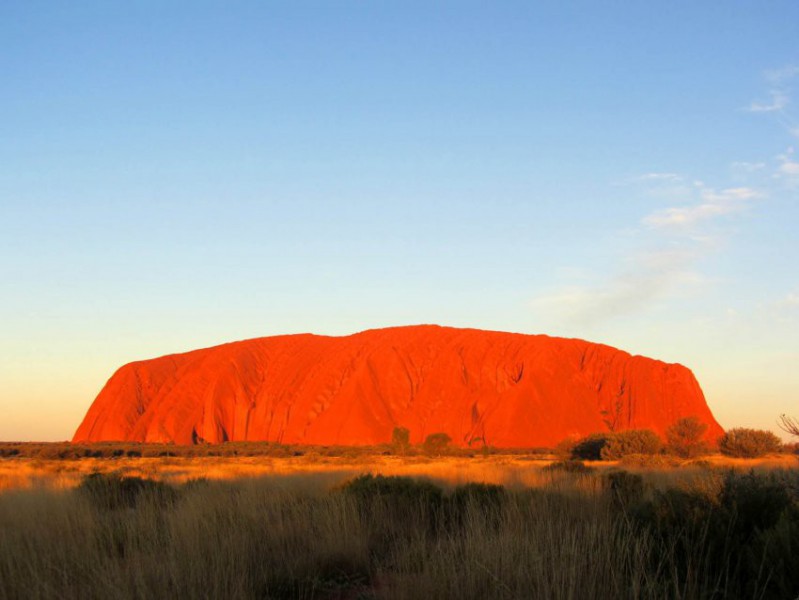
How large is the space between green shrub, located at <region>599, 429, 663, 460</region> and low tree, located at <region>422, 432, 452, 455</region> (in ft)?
67.5

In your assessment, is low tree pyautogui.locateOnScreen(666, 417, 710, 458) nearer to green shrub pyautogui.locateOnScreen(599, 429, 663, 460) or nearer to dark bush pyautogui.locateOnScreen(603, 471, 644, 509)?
green shrub pyautogui.locateOnScreen(599, 429, 663, 460)

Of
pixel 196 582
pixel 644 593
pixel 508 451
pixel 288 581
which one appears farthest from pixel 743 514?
pixel 508 451

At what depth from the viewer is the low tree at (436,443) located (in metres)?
53.5

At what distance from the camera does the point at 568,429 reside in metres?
61.2

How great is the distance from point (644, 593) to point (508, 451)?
52.8 metres

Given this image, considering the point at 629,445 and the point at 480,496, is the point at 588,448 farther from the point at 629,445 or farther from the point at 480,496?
the point at 480,496

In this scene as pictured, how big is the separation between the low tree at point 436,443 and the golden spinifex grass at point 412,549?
44185 millimetres

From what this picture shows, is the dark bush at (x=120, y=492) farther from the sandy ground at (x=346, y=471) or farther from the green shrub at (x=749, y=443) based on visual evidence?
the green shrub at (x=749, y=443)

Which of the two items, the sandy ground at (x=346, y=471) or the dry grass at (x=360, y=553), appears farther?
the sandy ground at (x=346, y=471)

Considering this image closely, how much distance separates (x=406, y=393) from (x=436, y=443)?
1112 centimetres

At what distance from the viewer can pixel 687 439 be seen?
1422 inches

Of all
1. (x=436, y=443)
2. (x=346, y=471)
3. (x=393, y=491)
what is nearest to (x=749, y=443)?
(x=346, y=471)

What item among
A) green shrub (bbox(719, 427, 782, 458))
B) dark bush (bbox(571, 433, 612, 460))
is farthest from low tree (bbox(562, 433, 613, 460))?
green shrub (bbox(719, 427, 782, 458))

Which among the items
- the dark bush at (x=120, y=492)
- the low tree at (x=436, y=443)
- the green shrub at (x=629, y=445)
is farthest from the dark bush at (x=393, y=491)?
the low tree at (x=436, y=443)
